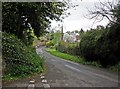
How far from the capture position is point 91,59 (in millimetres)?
29328

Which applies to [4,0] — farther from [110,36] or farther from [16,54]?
[110,36]

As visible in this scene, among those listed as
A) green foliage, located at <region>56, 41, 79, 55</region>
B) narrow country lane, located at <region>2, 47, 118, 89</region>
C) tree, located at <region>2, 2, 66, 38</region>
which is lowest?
green foliage, located at <region>56, 41, 79, 55</region>

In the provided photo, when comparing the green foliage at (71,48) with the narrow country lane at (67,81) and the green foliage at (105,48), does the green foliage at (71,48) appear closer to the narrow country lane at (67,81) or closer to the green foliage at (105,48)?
the green foliage at (105,48)

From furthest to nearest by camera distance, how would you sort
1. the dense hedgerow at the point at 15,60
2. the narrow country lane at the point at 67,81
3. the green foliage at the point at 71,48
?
the green foliage at the point at 71,48, the dense hedgerow at the point at 15,60, the narrow country lane at the point at 67,81

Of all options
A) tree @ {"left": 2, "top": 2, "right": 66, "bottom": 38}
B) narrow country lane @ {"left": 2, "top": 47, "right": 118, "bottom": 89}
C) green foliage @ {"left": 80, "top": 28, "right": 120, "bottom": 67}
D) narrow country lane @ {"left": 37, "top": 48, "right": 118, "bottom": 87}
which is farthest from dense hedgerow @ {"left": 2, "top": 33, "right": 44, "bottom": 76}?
green foliage @ {"left": 80, "top": 28, "right": 120, "bottom": 67}

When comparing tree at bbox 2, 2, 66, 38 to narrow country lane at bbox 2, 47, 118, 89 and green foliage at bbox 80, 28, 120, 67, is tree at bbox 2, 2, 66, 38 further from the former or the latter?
narrow country lane at bbox 2, 47, 118, 89

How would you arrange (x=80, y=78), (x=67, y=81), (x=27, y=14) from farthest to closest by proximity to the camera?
(x=27, y=14) < (x=80, y=78) < (x=67, y=81)

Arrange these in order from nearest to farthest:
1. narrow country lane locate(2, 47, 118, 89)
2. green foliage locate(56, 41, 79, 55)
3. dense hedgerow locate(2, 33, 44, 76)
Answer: narrow country lane locate(2, 47, 118, 89), dense hedgerow locate(2, 33, 44, 76), green foliage locate(56, 41, 79, 55)

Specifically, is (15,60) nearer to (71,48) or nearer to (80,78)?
(80,78)

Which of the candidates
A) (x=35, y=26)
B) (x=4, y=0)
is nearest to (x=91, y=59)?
(x=35, y=26)

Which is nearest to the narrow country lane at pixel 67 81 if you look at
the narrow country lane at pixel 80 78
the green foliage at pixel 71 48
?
the narrow country lane at pixel 80 78

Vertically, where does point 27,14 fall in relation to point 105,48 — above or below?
above

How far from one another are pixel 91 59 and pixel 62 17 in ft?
25.1

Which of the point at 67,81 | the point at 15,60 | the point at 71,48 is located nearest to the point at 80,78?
the point at 67,81
